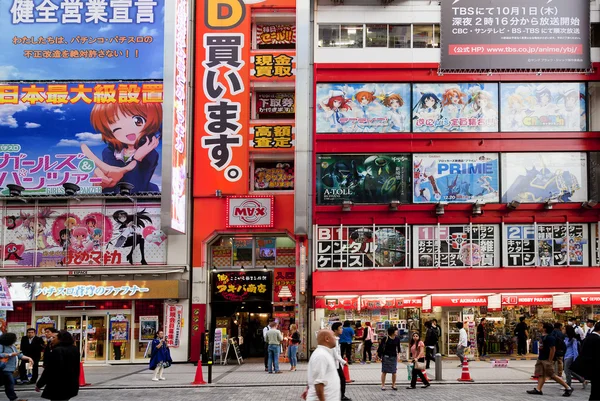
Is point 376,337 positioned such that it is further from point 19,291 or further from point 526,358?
point 19,291

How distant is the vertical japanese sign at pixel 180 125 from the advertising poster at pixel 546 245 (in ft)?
41.0

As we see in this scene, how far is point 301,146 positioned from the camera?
2712 centimetres

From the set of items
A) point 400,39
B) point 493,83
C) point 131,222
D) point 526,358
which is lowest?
point 526,358

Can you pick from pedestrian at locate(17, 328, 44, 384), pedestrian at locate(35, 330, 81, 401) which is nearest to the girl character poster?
pedestrian at locate(17, 328, 44, 384)

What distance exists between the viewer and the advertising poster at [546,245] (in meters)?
27.8

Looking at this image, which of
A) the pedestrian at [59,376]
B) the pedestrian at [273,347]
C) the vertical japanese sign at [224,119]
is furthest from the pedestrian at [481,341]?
the pedestrian at [59,376]

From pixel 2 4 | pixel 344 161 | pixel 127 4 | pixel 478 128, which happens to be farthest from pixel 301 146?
pixel 2 4

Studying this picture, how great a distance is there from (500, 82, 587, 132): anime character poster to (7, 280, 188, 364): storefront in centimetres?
1435

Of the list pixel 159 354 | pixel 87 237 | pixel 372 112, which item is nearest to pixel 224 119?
pixel 372 112

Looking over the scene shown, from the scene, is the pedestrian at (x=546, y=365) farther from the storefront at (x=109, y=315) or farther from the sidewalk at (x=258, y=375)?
the storefront at (x=109, y=315)

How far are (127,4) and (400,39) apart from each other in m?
10.9

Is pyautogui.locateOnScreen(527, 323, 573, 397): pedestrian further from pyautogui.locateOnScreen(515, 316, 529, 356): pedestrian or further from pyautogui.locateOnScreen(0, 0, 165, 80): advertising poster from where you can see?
pyautogui.locateOnScreen(0, 0, 165, 80): advertising poster

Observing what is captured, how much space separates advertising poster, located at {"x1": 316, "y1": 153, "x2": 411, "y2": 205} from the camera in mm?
27922

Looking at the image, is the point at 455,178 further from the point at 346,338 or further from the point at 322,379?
the point at 322,379
